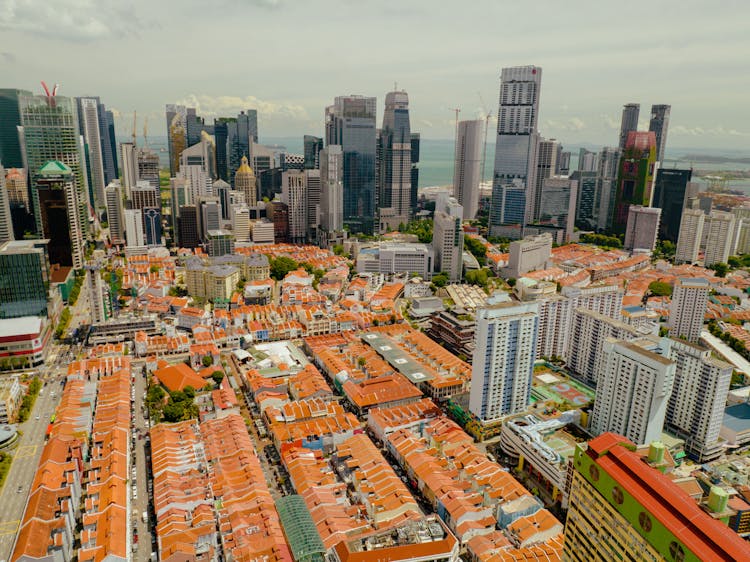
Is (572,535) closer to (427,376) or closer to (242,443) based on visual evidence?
(242,443)

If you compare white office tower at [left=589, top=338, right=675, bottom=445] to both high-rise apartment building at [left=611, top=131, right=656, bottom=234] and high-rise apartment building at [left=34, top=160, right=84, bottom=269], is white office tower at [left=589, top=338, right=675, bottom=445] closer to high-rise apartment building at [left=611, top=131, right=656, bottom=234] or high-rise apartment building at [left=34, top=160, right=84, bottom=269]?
high-rise apartment building at [left=34, top=160, right=84, bottom=269]

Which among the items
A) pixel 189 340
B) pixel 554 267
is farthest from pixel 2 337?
pixel 554 267

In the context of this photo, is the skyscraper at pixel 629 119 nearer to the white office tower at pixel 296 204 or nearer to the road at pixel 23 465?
the white office tower at pixel 296 204

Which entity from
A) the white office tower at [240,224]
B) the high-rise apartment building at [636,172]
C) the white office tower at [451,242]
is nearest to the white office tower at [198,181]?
the white office tower at [240,224]

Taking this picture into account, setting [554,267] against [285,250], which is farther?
[285,250]

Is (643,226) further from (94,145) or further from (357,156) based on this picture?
(94,145)

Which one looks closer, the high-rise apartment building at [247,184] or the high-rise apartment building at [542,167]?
the high-rise apartment building at [542,167]
